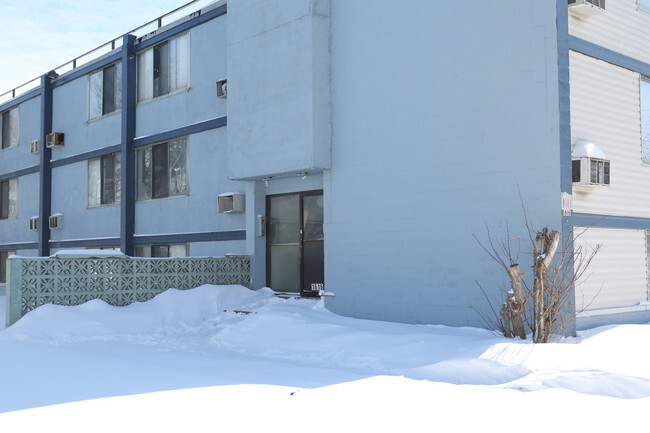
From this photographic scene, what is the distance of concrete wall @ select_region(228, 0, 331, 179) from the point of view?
43.9 feet

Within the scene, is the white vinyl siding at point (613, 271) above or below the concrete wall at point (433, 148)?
below

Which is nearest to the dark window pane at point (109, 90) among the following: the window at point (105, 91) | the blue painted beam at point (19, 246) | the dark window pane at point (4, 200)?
the window at point (105, 91)

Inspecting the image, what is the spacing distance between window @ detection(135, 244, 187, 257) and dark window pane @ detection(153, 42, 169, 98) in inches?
175

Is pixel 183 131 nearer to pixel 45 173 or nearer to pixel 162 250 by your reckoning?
pixel 162 250

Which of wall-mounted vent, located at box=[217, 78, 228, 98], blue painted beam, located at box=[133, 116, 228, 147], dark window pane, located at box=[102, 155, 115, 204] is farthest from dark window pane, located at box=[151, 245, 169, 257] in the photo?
wall-mounted vent, located at box=[217, 78, 228, 98]

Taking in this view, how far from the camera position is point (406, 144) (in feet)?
39.8

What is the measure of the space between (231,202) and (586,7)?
9.19 meters

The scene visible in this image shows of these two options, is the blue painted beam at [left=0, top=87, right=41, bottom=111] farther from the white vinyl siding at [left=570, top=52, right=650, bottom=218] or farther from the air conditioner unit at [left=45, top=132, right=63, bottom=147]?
the white vinyl siding at [left=570, top=52, right=650, bottom=218]

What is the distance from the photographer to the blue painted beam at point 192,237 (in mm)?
16422

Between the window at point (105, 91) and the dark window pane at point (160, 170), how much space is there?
264cm

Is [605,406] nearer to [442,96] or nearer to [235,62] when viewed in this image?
[442,96]

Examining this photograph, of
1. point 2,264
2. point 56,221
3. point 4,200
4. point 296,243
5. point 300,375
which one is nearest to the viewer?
point 300,375

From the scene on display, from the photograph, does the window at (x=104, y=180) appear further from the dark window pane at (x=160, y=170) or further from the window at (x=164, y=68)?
the window at (x=164, y=68)

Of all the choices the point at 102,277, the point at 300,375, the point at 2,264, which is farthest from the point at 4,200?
the point at 300,375
